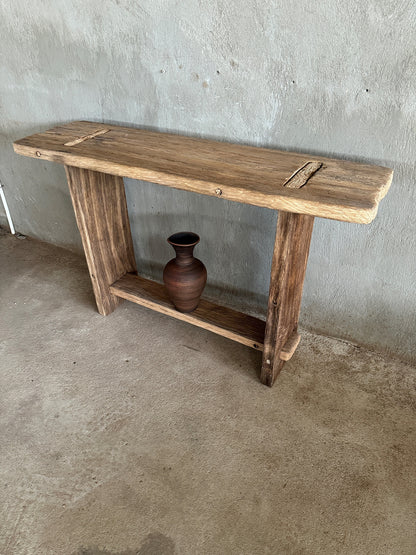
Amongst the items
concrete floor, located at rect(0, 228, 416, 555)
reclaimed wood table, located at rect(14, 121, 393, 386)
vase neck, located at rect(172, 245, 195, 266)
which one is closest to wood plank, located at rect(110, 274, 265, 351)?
reclaimed wood table, located at rect(14, 121, 393, 386)

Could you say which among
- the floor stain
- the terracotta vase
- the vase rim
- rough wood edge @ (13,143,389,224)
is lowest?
the floor stain

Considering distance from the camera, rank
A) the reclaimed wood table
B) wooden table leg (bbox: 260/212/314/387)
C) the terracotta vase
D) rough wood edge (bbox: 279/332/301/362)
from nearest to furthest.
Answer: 1. the reclaimed wood table
2. wooden table leg (bbox: 260/212/314/387)
3. rough wood edge (bbox: 279/332/301/362)
4. the terracotta vase

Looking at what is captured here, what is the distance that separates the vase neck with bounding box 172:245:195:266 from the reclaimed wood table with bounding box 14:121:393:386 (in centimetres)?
28

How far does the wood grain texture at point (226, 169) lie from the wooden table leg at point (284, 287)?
0.17m

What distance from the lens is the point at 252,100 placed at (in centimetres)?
173

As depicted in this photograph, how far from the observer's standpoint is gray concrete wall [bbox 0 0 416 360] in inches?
58.6

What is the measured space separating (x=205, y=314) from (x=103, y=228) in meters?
0.72

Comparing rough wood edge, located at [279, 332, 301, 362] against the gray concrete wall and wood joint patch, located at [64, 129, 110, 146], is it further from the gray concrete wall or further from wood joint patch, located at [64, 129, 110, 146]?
wood joint patch, located at [64, 129, 110, 146]

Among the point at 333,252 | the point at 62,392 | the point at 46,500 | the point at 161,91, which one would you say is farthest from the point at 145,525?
the point at 161,91

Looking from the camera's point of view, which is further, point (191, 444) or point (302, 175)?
point (191, 444)

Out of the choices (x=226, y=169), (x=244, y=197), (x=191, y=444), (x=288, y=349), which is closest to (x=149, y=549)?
(x=191, y=444)

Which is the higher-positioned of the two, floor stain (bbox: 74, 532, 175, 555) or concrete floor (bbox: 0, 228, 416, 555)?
floor stain (bbox: 74, 532, 175, 555)

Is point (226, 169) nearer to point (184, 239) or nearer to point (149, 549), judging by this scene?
point (184, 239)

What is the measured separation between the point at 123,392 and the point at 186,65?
1500 mm
